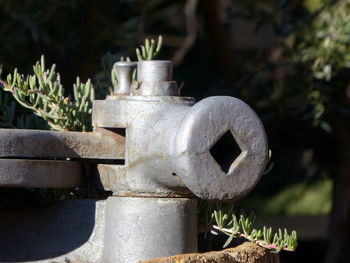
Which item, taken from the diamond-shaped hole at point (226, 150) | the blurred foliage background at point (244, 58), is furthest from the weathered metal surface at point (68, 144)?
the blurred foliage background at point (244, 58)

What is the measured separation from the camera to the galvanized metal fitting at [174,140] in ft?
3.28

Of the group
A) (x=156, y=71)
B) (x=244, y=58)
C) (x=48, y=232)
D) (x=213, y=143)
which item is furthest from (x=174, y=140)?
(x=244, y=58)

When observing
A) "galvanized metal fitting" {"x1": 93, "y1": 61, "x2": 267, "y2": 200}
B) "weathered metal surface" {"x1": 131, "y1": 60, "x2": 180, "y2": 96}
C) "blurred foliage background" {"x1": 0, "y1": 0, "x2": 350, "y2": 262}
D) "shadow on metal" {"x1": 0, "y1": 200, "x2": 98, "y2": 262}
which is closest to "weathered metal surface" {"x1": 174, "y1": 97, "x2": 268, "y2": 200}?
"galvanized metal fitting" {"x1": 93, "y1": 61, "x2": 267, "y2": 200}

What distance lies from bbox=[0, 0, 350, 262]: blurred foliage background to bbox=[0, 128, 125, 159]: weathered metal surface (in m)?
1.26

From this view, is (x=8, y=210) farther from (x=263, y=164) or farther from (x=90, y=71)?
(x=90, y=71)

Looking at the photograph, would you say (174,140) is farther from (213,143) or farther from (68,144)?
(68,144)

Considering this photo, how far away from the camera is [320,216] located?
5824mm

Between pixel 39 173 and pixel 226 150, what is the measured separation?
26 centimetres

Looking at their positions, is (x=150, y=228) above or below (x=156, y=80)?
below

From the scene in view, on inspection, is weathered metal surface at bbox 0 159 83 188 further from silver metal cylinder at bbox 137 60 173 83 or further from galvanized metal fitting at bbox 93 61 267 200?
silver metal cylinder at bbox 137 60 173 83

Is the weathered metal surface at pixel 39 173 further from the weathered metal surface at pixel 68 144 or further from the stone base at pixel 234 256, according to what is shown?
the stone base at pixel 234 256

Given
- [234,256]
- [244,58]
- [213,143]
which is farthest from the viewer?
[244,58]

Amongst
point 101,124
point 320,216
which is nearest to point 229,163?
point 101,124

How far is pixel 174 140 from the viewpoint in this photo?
1.01 metres
